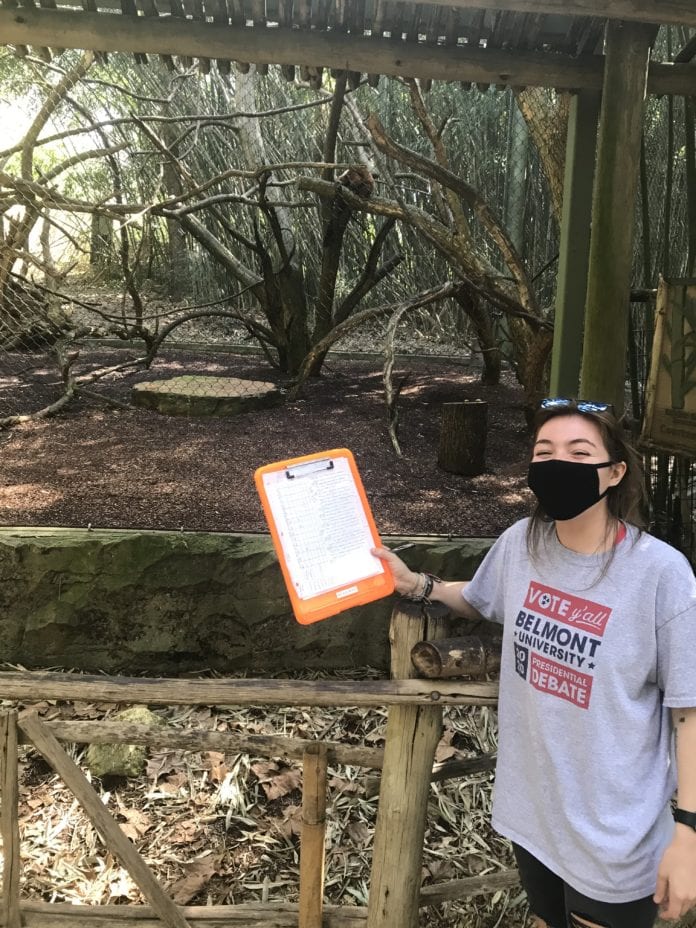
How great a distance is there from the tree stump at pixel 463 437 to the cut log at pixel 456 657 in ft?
6.69

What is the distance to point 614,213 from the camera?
2213 millimetres

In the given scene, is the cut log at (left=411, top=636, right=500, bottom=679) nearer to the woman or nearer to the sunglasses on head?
the woman

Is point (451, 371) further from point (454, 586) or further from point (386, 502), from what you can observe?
point (454, 586)

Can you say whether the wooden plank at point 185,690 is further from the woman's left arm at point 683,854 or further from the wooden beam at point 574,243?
the wooden beam at point 574,243

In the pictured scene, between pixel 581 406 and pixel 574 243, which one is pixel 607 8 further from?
pixel 581 406

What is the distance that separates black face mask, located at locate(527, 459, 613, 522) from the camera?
3.88ft

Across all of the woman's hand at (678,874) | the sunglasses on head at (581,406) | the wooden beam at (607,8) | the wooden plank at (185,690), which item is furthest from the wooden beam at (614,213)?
the woman's hand at (678,874)

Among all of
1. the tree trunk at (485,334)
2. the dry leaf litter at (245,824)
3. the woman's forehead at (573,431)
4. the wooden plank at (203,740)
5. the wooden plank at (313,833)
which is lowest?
the dry leaf litter at (245,824)

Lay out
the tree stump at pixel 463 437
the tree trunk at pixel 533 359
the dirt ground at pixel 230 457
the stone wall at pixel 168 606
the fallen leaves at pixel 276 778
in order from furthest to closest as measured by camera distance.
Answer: the tree trunk at pixel 533 359 < the tree stump at pixel 463 437 < the dirt ground at pixel 230 457 < the stone wall at pixel 168 606 < the fallen leaves at pixel 276 778

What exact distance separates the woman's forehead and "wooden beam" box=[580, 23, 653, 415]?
100 centimetres

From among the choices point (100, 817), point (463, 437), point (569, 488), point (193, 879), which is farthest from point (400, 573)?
point (463, 437)

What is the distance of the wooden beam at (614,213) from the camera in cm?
211

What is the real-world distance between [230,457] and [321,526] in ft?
7.39

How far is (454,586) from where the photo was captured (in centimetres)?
145
